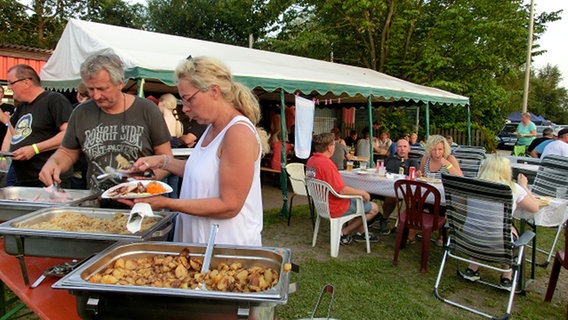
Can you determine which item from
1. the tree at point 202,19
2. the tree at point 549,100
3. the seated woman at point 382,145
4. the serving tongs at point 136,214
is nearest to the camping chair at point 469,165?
the seated woman at point 382,145

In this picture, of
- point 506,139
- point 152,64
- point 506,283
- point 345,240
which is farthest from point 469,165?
point 506,139

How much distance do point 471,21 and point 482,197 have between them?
1239 centimetres

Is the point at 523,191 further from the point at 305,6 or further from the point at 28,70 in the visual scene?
the point at 305,6

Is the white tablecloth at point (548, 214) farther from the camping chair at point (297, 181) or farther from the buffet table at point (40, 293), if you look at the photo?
the buffet table at point (40, 293)

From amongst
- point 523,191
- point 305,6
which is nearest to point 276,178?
point 523,191

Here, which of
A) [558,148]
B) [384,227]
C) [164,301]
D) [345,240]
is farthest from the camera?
[558,148]

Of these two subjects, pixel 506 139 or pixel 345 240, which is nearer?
pixel 345 240

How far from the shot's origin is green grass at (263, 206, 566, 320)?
3061 millimetres

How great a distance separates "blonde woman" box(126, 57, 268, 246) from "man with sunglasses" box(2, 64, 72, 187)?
1726 mm

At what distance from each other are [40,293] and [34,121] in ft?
6.11

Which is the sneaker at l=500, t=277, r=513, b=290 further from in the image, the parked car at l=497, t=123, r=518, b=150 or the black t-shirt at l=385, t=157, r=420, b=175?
the parked car at l=497, t=123, r=518, b=150

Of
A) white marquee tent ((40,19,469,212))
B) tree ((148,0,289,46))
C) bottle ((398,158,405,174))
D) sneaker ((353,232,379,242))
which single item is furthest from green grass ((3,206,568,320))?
tree ((148,0,289,46))

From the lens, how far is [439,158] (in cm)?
493

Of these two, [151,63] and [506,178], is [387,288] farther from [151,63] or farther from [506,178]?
[151,63]
